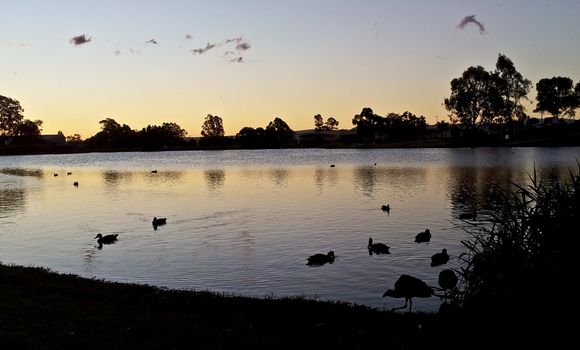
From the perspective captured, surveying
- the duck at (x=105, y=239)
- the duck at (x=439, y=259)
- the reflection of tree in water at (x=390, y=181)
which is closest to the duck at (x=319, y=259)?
the duck at (x=439, y=259)

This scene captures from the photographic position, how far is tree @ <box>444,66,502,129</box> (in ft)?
479

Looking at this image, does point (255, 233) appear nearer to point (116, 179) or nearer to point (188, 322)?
point (188, 322)

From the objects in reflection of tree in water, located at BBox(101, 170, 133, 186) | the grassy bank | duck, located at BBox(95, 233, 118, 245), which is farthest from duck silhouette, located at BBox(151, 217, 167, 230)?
reflection of tree in water, located at BBox(101, 170, 133, 186)

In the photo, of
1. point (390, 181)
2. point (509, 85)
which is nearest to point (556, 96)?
point (509, 85)

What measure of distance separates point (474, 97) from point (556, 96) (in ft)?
97.3

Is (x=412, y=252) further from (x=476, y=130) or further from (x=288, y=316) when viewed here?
(x=476, y=130)

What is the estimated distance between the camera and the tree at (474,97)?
145875mm

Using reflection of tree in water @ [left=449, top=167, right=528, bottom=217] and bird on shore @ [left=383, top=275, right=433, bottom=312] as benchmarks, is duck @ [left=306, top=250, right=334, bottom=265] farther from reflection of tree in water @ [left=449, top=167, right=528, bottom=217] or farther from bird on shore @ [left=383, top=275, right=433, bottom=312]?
reflection of tree in water @ [left=449, top=167, right=528, bottom=217]

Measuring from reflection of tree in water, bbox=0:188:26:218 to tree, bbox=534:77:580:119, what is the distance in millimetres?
148010

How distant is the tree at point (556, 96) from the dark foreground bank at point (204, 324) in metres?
168

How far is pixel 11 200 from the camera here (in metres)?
50.1

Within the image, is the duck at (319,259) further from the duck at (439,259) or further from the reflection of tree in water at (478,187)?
the reflection of tree in water at (478,187)

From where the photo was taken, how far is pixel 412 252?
2295cm

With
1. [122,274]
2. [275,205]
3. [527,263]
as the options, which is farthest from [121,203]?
[527,263]
